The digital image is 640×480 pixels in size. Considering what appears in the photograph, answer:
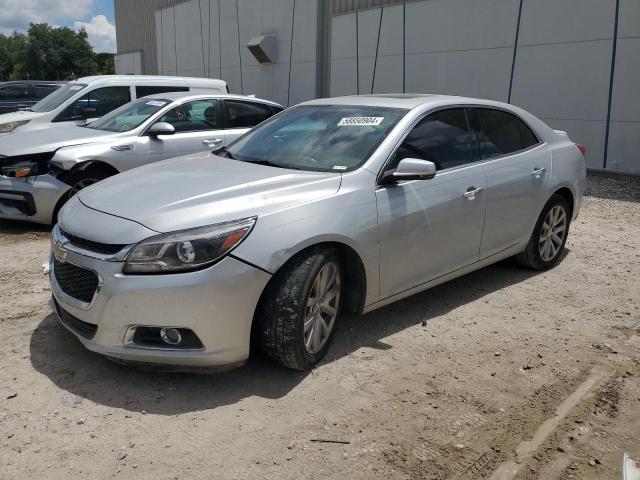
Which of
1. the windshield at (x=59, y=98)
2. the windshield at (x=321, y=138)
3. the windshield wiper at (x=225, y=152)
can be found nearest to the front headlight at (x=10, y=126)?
the windshield at (x=59, y=98)

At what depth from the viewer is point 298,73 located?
1933cm

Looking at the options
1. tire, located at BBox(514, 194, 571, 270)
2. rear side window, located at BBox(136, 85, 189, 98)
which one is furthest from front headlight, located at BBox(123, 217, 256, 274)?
rear side window, located at BBox(136, 85, 189, 98)

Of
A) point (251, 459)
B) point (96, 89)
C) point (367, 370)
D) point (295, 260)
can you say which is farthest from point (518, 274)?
point (96, 89)

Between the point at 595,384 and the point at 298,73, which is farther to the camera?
the point at 298,73

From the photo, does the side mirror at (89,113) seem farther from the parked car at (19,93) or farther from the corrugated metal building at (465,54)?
the corrugated metal building at (465,54)

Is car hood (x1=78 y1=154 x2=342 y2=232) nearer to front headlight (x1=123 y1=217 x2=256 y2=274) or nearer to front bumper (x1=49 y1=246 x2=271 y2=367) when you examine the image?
front headlight (x1=123 y1=217 x2=256 y2=274)

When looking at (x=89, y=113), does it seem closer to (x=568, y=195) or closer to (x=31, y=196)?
(x=31, y=196)

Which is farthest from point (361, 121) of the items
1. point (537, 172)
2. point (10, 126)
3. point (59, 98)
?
point (10, 126)

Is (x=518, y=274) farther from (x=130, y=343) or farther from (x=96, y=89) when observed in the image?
(x=96, y=89)

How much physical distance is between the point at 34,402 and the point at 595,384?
3198 millimetres

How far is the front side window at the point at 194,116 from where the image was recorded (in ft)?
24.7

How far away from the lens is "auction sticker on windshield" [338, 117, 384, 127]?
13.7ft

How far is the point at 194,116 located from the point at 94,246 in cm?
480

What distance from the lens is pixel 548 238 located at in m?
5.48
